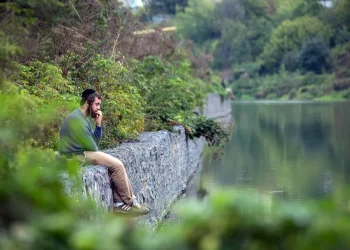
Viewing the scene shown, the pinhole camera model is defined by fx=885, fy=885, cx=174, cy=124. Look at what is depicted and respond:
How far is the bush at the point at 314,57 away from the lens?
101m

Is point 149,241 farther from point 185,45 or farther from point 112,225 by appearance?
point 185,45

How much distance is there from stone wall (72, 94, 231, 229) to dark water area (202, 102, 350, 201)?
1.33 m

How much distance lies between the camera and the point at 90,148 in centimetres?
1035

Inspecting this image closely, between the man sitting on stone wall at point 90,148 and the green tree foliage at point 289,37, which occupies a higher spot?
the green tree foliage at point 289,37

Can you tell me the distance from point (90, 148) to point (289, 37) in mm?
106102

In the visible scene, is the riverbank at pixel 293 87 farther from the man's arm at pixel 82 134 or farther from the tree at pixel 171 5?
the man's arm at pixel 82 134

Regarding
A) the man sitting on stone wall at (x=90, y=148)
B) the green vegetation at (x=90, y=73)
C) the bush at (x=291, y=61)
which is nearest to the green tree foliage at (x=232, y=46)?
the bush at (x=291, y=61)

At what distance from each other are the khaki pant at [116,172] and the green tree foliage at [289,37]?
330 feet

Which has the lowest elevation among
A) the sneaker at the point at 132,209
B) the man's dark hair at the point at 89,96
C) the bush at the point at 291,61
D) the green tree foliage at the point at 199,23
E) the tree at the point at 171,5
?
the sneaker at the point at 132,209

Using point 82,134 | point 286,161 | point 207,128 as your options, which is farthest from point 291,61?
point 82,134

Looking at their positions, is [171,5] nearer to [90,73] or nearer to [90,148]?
[90,73]

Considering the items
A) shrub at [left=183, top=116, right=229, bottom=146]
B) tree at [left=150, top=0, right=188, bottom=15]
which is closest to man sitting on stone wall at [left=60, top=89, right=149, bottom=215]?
shrub at [left=183, top=116, right=229, bottom=146]

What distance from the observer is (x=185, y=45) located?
45.7 m

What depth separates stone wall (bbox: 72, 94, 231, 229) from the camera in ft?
32.6
